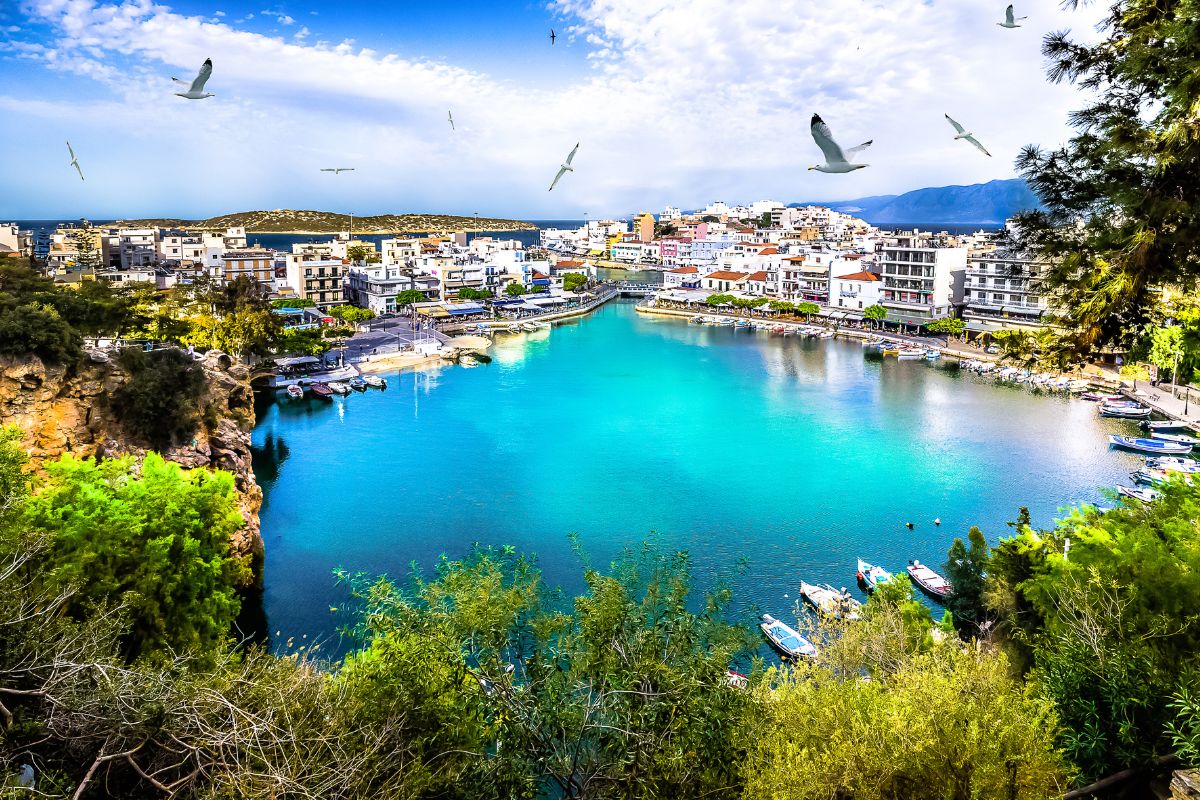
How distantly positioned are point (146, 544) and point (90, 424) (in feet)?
12.2

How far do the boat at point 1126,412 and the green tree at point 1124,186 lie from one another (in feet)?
47.9

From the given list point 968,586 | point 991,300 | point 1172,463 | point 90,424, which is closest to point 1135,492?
point 1172,463

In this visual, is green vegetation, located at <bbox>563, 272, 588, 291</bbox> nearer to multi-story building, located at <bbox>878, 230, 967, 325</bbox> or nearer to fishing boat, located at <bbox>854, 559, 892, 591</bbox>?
multi-story building, located at <bbox>878, 230, 967, 325</bbox>

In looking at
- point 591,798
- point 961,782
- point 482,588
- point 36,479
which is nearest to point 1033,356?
point 961,782

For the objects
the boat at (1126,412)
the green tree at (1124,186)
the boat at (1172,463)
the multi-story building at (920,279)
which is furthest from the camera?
the multi-story building at (920,279)

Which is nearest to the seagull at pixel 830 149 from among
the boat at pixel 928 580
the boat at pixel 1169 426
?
the boat at pixel 928 580

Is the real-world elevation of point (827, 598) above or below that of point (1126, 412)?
below

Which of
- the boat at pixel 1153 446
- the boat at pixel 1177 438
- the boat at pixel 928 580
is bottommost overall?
the boat at pixel 928 580

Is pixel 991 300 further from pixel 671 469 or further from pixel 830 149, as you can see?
pixel 830 149

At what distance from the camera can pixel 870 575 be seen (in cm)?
798

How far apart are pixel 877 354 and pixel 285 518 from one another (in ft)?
61.4

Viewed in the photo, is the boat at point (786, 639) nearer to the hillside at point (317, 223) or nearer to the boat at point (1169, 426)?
the boat at point (1169, 426)

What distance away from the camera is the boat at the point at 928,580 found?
791cm

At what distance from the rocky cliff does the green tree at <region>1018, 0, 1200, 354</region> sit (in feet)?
25.9
